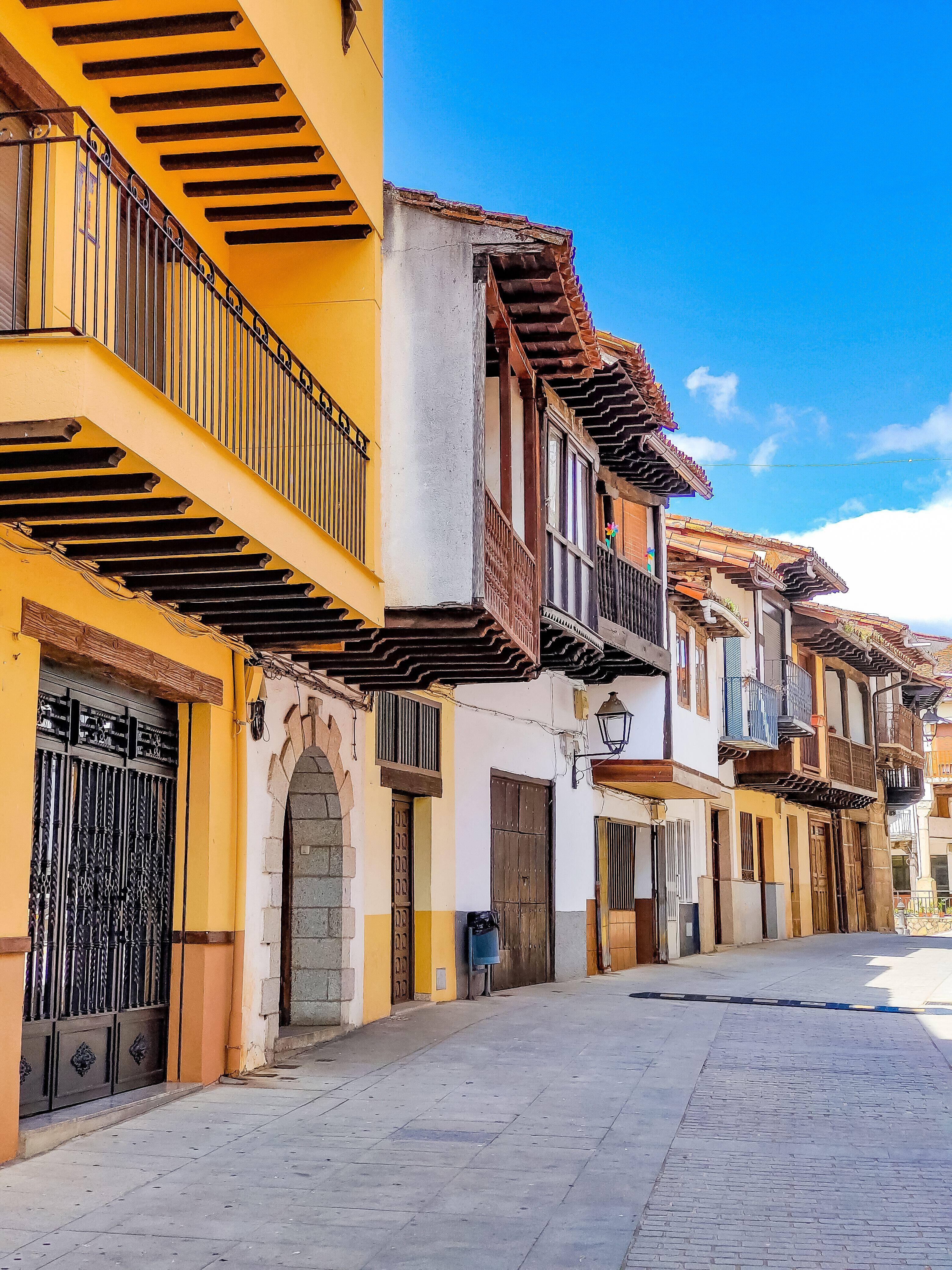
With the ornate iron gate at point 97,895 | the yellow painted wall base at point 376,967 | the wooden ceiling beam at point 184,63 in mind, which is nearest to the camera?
the ornate iron gate at point 97,895

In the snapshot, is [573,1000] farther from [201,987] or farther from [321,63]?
[321,63]

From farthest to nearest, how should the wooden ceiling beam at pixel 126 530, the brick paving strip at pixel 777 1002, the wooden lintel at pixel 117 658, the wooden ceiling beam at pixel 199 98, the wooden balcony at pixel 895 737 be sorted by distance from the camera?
the wooden balcony at pixel 895 737, the brick paving strip at pixel 777 1002, the wooden ceiling beam at pixel 199 98, the wooden lintel at pixel 117 658, the wooden ceiling beam at pixel 126 530

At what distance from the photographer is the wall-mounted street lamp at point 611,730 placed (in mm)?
18734

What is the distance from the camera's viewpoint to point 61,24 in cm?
794

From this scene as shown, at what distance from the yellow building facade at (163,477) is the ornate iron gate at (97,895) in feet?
0.08

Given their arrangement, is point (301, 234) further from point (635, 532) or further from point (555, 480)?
point (635, 532)

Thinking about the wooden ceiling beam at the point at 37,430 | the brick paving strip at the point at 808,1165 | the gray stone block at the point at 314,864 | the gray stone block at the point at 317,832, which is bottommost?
the brick paving strip at the point at 808,1165

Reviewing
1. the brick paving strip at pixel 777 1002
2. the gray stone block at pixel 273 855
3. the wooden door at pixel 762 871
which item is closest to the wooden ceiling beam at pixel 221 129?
the gray stone block at pixel 273 855

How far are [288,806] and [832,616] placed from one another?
20955 mm

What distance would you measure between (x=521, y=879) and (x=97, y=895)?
31.1 ft

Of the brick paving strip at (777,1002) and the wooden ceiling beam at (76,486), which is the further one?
the brick paving strip at (777,1002)

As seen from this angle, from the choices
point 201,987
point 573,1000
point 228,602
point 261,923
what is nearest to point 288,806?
point 261,923

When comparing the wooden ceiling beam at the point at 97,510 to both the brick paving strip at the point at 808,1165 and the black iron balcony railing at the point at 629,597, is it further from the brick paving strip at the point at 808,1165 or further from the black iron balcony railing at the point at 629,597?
the black iron balcony railing at the point at 629,597

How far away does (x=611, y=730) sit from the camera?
19688 mm
